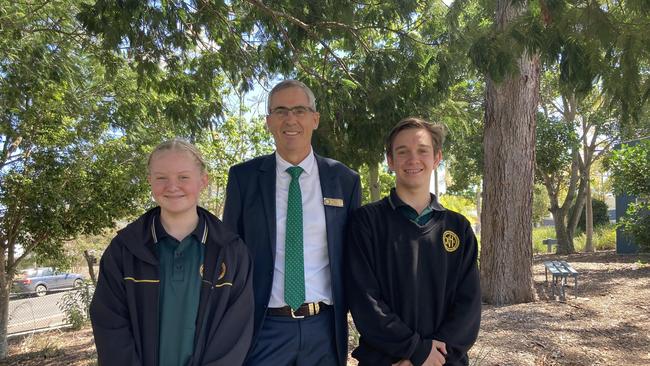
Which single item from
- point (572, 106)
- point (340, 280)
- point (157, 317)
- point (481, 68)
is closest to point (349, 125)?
point (481, 68)

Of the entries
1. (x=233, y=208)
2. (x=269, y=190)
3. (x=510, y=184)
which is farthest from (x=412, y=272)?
(x=510, y=184)

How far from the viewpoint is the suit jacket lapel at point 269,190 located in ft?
9.43

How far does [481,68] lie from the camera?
13.0ft

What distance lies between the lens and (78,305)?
41.2ft

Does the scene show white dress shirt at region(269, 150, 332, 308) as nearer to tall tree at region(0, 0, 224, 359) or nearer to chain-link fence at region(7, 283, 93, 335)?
tall tree at region(0, 0, 224, 359)

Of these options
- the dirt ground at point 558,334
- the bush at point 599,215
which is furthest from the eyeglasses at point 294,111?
the bush at point 599,215

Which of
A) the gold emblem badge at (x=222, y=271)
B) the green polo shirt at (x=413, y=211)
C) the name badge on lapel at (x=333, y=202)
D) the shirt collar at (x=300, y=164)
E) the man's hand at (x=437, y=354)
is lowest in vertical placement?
the man's hand at (x=437, y=354)

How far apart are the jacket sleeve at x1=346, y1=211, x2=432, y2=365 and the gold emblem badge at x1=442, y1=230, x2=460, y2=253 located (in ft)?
1.20

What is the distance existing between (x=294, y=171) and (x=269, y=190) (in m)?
0.18

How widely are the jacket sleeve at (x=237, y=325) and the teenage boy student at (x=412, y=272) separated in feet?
1.77

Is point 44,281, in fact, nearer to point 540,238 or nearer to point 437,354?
point 540,238

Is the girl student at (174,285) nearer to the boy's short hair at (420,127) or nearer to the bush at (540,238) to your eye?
the boy's short hair at (420,127)

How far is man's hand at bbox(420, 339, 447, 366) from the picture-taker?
102 inches

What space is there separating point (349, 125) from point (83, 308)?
9606 millimetres
